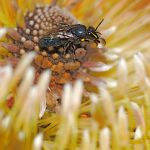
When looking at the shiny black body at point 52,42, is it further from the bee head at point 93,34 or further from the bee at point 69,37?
the bee head at point 93,34

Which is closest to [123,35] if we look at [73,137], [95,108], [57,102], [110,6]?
[110,6]

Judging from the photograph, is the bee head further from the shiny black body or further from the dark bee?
the shiny black body

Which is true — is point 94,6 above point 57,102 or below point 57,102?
above

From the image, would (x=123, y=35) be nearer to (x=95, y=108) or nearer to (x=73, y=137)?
(x=95, y=108)

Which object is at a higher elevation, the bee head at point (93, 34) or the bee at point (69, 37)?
the bee head at point (93, 34)

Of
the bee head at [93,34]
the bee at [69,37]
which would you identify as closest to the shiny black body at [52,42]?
the bee at [69,37]

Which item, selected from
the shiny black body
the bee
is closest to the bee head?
the bee
